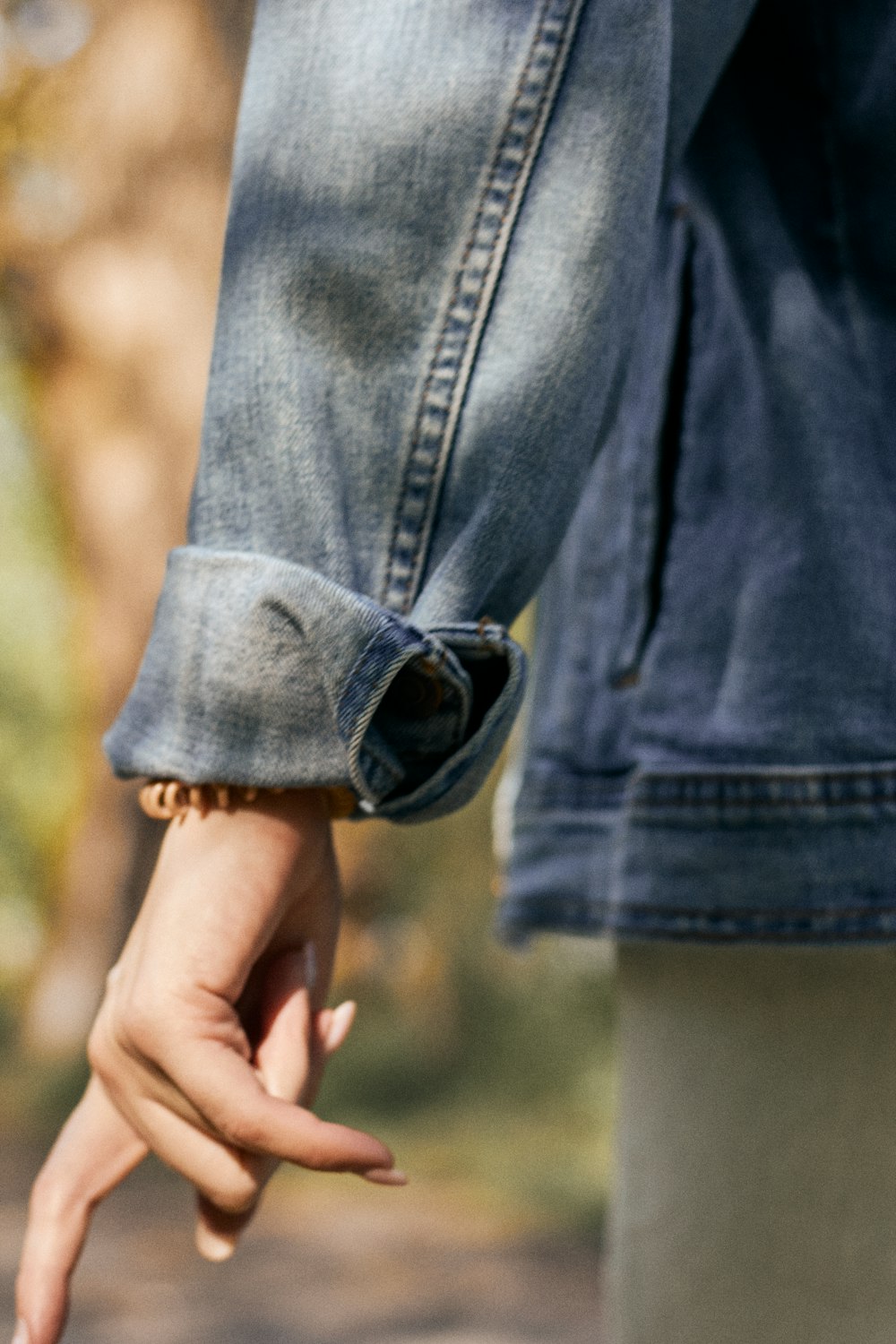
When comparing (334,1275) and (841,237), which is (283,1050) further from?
(334,1275)

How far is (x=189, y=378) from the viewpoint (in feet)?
18.1

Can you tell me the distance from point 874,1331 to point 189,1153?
403 mm

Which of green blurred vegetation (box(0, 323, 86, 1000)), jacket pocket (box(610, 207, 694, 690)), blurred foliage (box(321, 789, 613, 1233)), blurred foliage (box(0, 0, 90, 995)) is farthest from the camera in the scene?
green blurred vegetation (box(0, 323, 86, 1000))

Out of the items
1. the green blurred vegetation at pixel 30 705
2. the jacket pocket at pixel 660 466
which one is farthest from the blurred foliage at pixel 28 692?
the jacket pocket at pixel 660 466

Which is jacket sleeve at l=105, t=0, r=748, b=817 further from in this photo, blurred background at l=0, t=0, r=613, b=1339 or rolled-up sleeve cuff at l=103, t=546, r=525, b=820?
blurred background at l=0, t=0, r=613, b=1339

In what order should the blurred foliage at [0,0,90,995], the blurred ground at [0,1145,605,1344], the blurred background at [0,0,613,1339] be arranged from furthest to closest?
1. the blurred foliage at [0,0,90,995]
2. the blurred background at [0,0,613,1339]
3. the blurred ground at [0,1145,605,1344]

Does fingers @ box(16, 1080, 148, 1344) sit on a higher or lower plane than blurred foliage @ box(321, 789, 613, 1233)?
higher

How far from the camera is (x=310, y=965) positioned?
656 mm

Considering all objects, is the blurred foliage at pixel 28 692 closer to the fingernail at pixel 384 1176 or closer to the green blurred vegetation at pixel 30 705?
the green blurred vegetation at pixel 30 705

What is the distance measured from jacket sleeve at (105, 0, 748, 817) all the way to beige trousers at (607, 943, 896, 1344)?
277 millimetres

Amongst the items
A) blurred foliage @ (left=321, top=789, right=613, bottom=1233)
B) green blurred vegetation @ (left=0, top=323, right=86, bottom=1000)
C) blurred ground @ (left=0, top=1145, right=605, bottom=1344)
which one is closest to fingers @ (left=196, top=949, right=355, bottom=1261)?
blurred ground @ (left=0, top=1145, right=605, bottom=1344)

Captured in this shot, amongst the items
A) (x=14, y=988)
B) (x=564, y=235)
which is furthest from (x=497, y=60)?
(x=14, y=988)

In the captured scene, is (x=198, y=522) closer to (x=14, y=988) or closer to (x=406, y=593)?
(x=406, y=593)

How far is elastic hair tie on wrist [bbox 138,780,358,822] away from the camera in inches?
23.8
